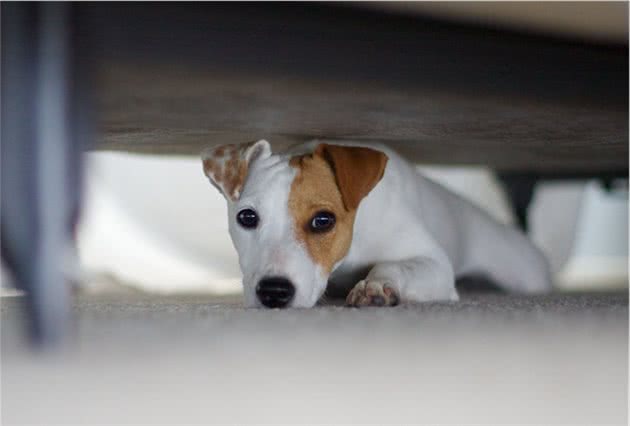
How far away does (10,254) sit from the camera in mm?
906

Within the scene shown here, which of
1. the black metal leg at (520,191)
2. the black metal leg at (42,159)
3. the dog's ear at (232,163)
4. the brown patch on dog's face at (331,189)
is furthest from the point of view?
the black metal leg at (520,191)

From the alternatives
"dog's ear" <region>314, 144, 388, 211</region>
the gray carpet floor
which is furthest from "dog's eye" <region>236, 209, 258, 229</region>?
the gray carpet floor

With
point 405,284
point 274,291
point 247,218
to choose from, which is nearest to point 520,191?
point 405,284

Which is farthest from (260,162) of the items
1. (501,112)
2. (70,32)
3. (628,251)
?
(628,251)

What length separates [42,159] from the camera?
88 cm

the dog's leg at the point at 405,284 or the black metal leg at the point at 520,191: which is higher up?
the black metal leg at the point at 520,191

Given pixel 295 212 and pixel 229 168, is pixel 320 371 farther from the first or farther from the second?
pixel 229 168

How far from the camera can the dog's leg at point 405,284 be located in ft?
4.49

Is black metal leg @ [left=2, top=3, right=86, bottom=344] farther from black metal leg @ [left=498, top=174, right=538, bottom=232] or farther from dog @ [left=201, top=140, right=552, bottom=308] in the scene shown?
black metal leg @ [left=498, top=174, right=538, bottom=232]

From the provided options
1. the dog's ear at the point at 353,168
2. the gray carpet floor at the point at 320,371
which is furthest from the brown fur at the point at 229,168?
the gray carpet floor at the point at 320,371

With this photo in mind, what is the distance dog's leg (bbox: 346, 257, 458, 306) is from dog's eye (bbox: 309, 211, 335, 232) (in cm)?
10

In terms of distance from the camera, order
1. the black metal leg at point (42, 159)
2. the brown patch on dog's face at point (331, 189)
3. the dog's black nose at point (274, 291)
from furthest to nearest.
Answer: the brown patch on dog's face at point (331, 189) < the dog's black nose at point (274, 291) < the black metal leg at point (42, 159)

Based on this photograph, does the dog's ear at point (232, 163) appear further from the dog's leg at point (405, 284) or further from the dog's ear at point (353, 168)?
the dog's leg at point (405, 284)

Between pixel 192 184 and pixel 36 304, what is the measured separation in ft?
7.72
